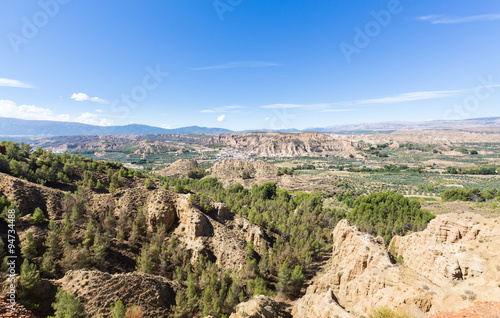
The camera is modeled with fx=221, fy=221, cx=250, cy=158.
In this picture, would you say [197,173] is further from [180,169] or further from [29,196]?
[29,196]

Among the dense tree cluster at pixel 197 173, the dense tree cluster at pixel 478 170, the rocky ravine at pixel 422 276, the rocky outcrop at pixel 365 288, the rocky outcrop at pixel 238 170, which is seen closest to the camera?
the rocky ravine at pixel 422 276

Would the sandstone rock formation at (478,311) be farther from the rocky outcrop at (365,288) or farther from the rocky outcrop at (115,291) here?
the rocky outcrop at (115,291)

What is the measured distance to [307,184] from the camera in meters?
112

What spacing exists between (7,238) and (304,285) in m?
37.4

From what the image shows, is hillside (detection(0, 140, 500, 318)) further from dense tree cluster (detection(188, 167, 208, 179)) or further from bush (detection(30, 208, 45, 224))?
dense tree cluster (detection(188, 167, 208, 179))

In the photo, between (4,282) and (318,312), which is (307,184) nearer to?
(318,312)

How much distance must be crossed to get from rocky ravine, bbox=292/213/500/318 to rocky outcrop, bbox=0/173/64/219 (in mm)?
34027

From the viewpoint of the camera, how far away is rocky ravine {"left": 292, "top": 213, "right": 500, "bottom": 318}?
15.7 meters

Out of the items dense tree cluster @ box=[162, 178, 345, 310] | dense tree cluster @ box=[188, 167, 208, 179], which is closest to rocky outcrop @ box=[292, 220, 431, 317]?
dense tree cluster @ box=[162, 178, 345, 310]

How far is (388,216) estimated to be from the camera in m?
55.6

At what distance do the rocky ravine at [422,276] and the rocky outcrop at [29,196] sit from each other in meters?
34.0

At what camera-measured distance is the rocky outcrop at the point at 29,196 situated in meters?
28.0

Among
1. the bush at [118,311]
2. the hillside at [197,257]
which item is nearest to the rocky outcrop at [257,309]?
the hillside at [197,257]

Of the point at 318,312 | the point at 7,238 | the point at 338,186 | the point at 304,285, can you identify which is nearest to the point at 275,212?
the point at 304,285
